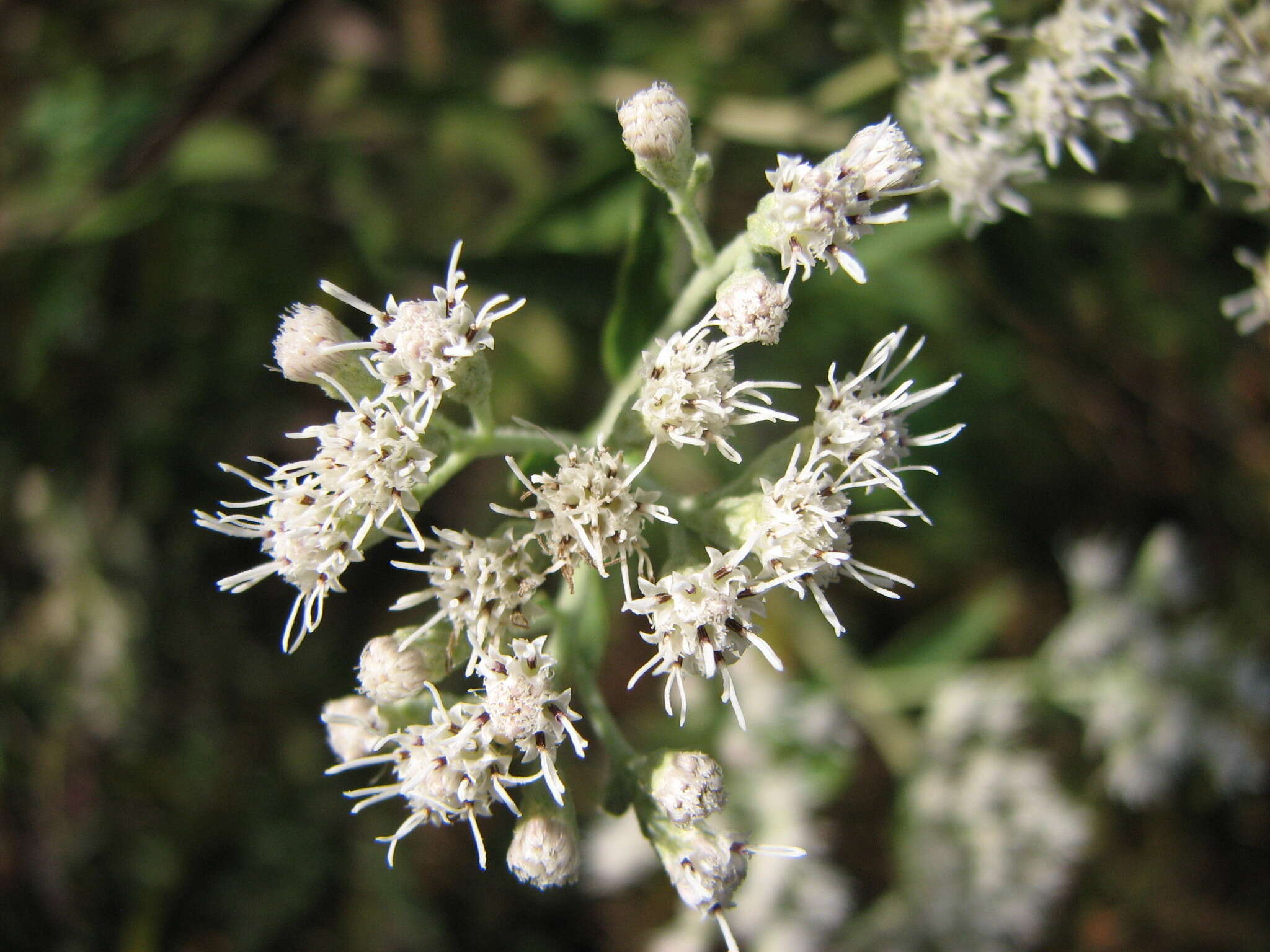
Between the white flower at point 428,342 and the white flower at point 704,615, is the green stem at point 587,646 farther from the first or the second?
the white flower at point 428,342

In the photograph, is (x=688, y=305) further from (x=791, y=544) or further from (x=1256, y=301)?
(x=1256, y=301)

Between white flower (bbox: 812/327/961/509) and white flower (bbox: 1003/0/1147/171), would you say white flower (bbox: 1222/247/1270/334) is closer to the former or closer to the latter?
white flower (bbox: 1003/0/1147/171)

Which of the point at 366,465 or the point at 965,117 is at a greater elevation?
the point at 965,117

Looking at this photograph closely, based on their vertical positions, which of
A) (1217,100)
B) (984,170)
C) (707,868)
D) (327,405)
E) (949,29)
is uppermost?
(949,29)

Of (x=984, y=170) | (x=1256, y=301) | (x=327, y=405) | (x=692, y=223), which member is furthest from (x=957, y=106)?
(x=327, y=405)

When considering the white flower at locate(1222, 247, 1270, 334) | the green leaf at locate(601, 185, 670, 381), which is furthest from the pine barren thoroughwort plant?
the white flower at locate(1222, 247, 1270, 334)

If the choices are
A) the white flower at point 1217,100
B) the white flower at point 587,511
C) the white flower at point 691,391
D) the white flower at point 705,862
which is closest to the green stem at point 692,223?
the white flower at point 691,391

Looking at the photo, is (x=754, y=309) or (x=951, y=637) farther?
(x=951, y=637)

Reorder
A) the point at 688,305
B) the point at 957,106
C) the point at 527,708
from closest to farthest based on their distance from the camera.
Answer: the point at 527,708, the point at 688,305, the point at 957,106
